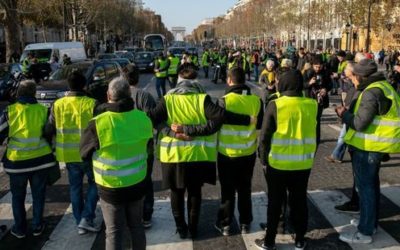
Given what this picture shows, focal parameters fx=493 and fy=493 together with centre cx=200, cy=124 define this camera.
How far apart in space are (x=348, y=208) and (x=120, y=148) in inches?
133

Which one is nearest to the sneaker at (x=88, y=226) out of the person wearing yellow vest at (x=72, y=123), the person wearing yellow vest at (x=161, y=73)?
the person wearing yellow vest at (x=72, y=123)

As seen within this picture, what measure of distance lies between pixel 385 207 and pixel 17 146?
4500 mm

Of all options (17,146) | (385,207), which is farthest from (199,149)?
(385,207)

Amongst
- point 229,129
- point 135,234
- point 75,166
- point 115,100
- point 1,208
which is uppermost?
point 115,100

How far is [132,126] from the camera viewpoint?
13.1 feet

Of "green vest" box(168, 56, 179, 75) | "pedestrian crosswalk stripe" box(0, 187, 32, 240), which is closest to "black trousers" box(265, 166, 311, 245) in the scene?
"pedestrian crosswalk stripe" box(0, 187, 32, 240)

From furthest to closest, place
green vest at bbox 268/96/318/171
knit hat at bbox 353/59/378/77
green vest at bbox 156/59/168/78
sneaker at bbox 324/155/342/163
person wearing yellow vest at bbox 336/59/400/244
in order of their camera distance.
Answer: green vest at bbox 156/59/168/78, sneaker at bbox 324/155/342/163, knit hat at bbox 353/59/378/77, person wearing yellow vest at bbox 336/59/400/244, green vest at bbox 268/96/318/171

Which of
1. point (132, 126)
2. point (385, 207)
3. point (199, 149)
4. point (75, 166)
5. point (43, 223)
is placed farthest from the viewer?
point (385, 207)

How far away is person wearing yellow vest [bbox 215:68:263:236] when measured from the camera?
507cm

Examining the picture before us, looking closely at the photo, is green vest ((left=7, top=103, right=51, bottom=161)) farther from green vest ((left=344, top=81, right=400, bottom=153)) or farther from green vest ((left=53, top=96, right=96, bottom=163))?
green vest ((left=344, top=81, right=400, bottom=153))

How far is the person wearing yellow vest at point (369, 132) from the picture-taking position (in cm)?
484

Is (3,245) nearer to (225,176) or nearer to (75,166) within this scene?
(75,166)

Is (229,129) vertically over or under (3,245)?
over

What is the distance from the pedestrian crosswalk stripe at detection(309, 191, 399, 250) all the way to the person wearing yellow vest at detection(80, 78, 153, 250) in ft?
8.07
